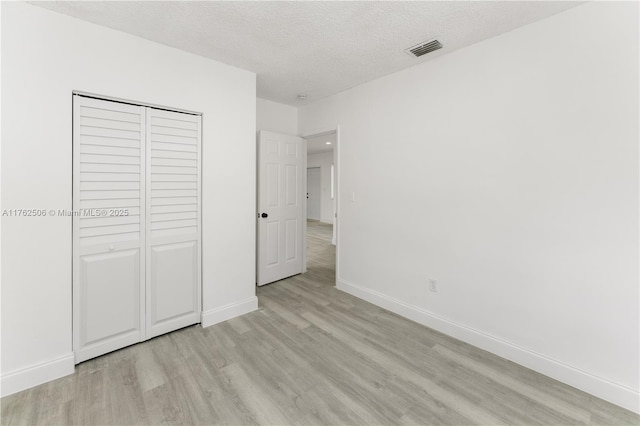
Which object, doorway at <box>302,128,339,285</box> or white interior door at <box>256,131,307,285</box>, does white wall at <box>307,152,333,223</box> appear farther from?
white interior door at <box>256,131,307,285</box>

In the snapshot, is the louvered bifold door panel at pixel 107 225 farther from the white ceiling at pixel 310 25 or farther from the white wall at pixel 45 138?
the white ceiling at pixel 310 25

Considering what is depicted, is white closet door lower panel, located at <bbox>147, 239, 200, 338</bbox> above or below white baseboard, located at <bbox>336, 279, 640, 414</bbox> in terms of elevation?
above

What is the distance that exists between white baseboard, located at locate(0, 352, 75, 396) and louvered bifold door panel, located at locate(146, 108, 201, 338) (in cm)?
56

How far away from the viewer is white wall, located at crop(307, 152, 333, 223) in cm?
1000

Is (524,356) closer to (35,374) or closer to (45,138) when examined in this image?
(35,374)

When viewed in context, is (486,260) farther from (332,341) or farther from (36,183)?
(36,183)

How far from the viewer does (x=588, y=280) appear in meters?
1.89

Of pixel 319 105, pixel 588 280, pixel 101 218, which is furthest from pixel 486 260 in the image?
pixel 101 218

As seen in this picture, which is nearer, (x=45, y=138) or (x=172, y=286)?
(x=45, y=138)

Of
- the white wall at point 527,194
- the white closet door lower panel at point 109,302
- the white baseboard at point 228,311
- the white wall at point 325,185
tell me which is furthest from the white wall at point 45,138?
the white wall at point 325,185

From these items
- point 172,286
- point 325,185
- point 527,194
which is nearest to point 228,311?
point 172,286

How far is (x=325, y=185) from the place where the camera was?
10.2 m

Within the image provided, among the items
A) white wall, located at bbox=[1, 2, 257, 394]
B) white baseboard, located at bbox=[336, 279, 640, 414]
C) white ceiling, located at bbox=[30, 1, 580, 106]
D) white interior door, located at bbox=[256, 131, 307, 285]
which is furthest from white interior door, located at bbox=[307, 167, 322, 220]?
white wall, located at bbox=[1, 2, 257, 394]

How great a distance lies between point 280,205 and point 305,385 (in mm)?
2457
